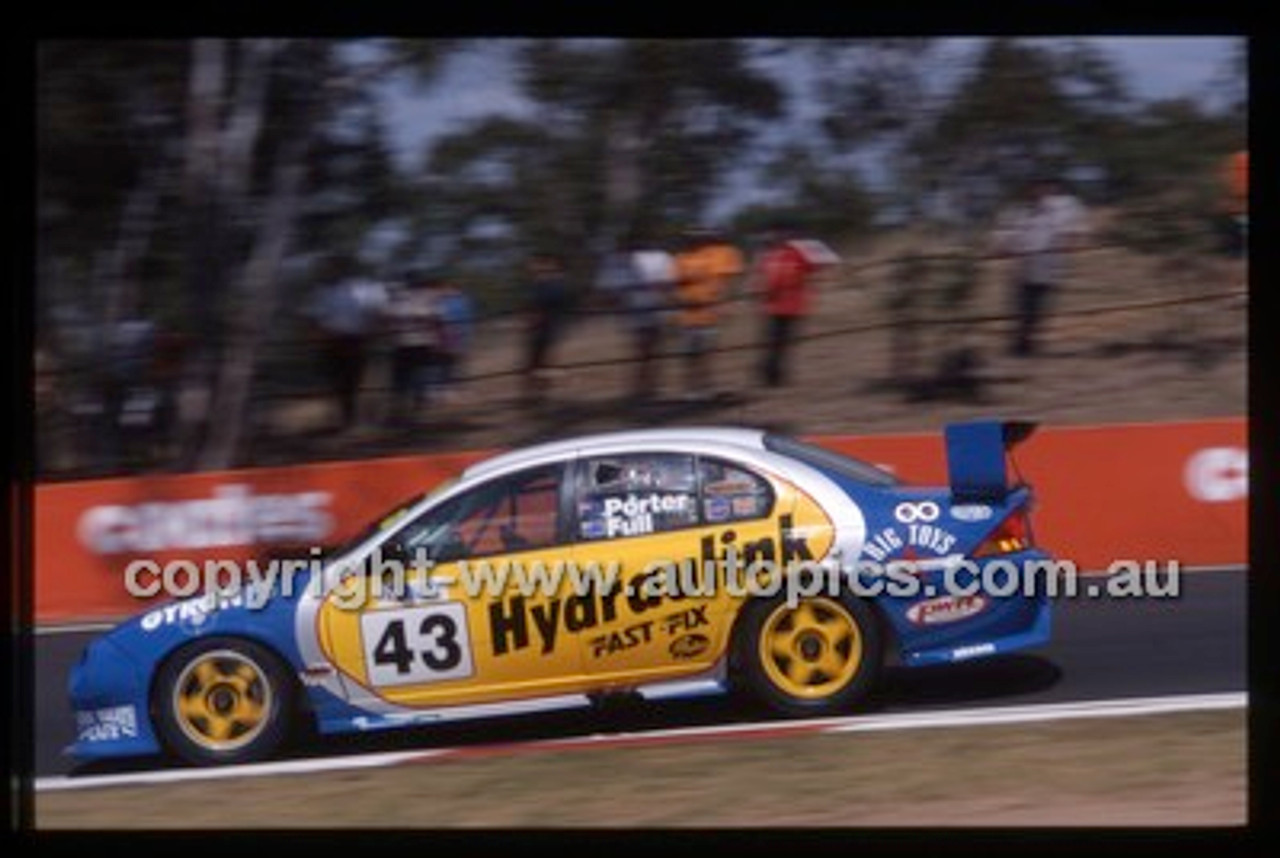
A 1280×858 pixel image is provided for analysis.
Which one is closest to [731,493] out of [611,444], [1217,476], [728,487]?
[728,487]

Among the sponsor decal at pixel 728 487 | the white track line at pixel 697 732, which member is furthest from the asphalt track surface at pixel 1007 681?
the sponsor decal at pixel 728 487

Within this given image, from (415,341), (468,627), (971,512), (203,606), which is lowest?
(468,627)

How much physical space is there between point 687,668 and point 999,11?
326cm

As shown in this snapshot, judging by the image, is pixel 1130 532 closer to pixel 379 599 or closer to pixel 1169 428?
pixel 1169 428

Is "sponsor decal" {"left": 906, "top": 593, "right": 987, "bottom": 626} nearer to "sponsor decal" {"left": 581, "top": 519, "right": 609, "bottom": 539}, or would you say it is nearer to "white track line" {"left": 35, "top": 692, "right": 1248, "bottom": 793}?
"white track line" {"left": 35, "top": 692, "right": 1248, "bottom": 793}

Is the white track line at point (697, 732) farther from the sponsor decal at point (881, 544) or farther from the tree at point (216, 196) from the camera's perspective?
the tree at point (216, 196)

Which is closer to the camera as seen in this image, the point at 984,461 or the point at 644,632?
the point at 644,632

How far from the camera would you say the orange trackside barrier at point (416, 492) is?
12.6 m

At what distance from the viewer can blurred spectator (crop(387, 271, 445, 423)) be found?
544 inches

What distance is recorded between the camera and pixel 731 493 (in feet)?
29.7

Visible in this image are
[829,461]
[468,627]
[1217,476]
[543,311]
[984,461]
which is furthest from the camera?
[543,311]

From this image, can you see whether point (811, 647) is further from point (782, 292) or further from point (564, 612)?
point (782, 292)

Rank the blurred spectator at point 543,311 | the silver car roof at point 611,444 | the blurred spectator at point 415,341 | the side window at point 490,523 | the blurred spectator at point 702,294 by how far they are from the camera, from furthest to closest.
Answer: the blurred spectator at point 543,311 → the blurred spectator at point 415,341 → the blurred spectator at point 702,294 → the silver car roof at point 611,444 → the side window at point 490,523

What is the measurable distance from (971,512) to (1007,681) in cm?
112
